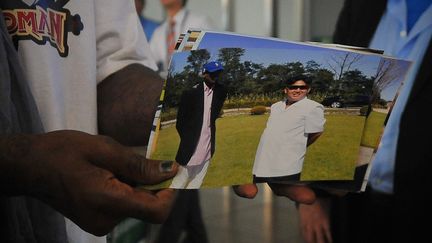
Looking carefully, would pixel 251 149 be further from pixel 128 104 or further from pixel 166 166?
pixel 128 104

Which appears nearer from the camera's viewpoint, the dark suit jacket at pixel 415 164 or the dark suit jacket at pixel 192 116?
the dark suit jacket at pixel 192 116

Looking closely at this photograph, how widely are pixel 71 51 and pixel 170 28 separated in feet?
5.55

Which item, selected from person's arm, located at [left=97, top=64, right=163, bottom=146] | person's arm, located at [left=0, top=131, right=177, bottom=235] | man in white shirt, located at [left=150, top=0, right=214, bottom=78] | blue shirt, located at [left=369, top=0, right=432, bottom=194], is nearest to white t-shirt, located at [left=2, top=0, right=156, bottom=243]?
person's arm, located at [left=97, top=64, right=163, bottom=146]

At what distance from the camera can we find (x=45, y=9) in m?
0.79

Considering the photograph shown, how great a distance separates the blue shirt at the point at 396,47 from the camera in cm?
145

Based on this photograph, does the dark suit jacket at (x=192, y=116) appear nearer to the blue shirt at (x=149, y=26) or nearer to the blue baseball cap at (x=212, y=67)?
the blue baseball cap at (x=212, y=67)

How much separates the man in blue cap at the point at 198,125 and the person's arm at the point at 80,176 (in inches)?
2.0

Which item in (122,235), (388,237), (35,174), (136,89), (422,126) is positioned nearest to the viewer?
(35,174)

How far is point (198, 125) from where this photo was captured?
662 millimetres

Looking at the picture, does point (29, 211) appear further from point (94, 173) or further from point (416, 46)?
point (416, 46)

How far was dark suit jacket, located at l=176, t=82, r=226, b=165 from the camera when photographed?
0.65 metres

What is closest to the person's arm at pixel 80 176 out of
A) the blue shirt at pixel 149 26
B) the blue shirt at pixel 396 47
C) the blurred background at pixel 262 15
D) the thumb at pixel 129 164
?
the thumb at pixel 129 164

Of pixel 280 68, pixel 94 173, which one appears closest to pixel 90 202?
pixel 94 173

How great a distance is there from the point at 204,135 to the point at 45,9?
0.36 metres
